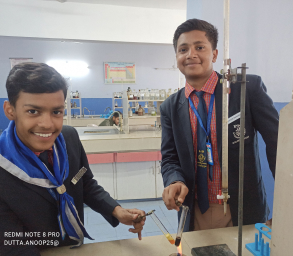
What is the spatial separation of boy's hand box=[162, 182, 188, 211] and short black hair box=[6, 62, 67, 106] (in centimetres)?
62

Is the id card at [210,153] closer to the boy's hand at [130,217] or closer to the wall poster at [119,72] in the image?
the boy's hand at [130,217]

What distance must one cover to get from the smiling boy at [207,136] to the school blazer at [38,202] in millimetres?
372

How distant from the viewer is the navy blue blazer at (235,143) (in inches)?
40.6

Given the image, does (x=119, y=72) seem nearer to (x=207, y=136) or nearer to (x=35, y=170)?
(x=207, y=136)

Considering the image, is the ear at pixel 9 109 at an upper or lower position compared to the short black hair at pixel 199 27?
lower

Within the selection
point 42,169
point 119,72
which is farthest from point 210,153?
point 119,72

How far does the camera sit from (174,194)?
0.95 m

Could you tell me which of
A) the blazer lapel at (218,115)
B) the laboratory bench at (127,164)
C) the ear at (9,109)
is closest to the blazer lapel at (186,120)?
the blazer lapel at (218,115)

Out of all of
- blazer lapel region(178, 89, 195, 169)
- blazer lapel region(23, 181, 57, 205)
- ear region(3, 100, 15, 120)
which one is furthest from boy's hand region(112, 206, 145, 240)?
ear region(3, 100, 15, 120)

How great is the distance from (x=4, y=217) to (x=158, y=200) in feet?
9.48

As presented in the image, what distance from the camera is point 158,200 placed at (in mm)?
3434

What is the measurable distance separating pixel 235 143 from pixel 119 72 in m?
6.07

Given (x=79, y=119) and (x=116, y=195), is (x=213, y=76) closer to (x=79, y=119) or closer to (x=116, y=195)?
(x=116, y=195)

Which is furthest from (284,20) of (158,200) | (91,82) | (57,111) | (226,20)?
(91,82)
